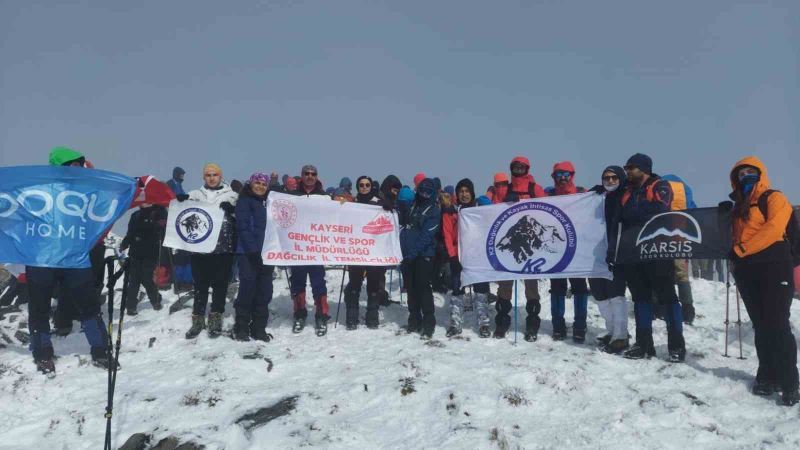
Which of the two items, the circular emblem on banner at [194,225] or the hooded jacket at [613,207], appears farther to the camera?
the circular emblem on banner at [194,225]

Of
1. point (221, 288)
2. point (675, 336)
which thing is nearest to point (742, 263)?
point (675, 336)

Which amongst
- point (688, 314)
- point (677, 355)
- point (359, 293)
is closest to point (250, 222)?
point (359, 293)

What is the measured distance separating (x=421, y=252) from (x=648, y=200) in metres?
3.73

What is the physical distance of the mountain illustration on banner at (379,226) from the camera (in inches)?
404

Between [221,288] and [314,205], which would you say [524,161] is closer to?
[314,205]

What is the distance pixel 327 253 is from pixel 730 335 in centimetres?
735

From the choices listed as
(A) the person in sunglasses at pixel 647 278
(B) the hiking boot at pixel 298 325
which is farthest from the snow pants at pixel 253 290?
(A) the person in sunglasses at pixel 647 278

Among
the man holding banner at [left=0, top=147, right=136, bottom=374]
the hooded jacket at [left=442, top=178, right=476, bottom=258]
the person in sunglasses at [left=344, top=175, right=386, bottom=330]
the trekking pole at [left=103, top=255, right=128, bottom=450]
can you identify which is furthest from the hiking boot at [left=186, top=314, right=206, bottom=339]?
the hooded jacket at [left=442, top=178, right=476, bottom=258]

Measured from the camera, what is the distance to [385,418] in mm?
5852

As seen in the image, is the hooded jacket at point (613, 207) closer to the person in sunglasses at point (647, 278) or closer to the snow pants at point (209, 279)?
the person in sunglasses at point (647, 278)

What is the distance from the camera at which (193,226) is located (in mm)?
9227

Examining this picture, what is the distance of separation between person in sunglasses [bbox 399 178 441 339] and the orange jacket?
461cm

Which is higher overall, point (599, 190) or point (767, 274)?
point (599, 190)

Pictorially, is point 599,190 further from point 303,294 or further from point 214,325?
point 214,325
